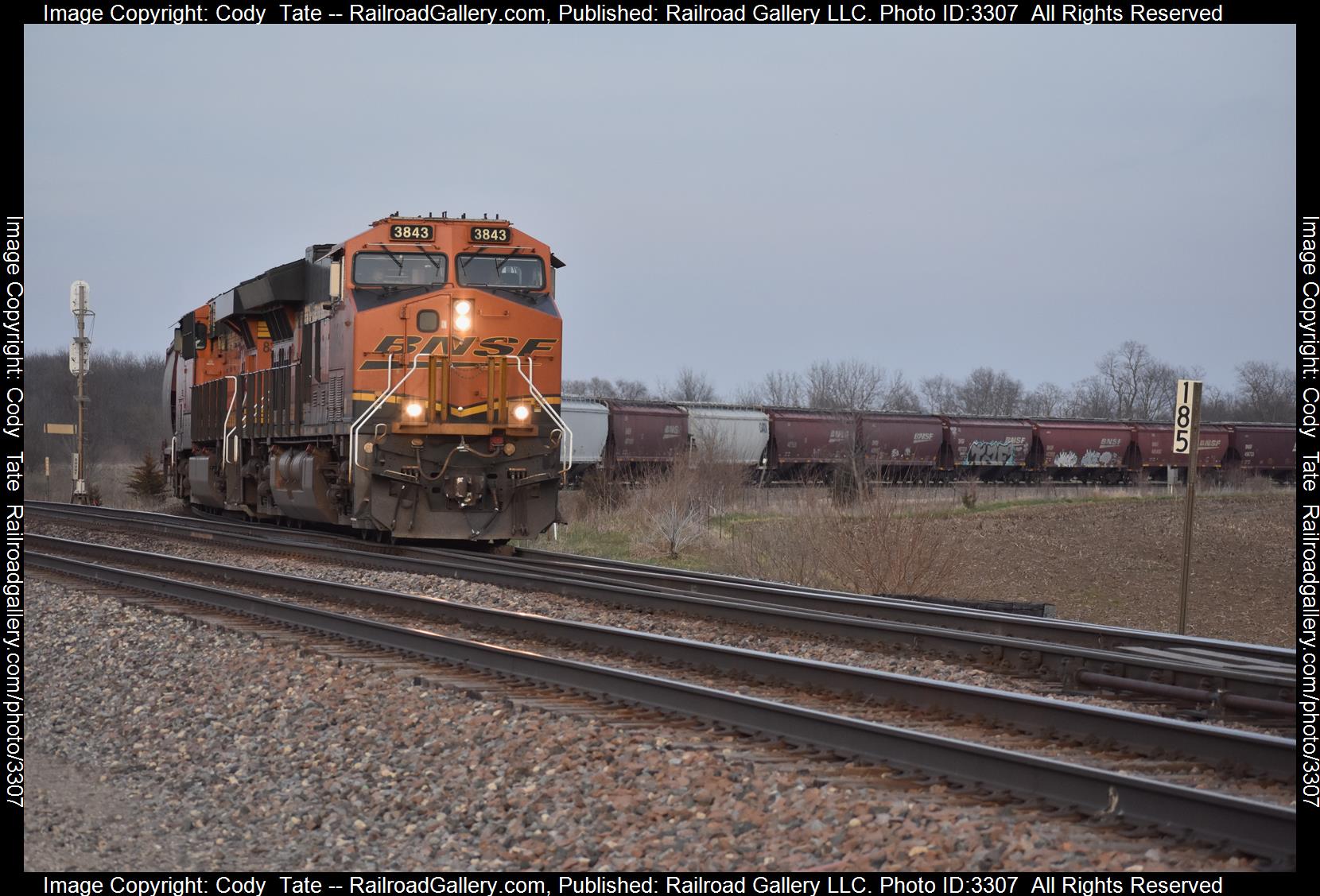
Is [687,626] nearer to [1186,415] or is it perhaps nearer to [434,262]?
[1186,415]

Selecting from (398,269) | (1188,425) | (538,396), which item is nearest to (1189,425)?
(1188,425)

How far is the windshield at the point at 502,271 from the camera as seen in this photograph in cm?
1295

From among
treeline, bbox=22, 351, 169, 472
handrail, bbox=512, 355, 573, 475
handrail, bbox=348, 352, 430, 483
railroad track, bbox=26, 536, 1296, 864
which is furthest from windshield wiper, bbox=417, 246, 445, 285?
treeline, bbox=22, 351, 169, 472

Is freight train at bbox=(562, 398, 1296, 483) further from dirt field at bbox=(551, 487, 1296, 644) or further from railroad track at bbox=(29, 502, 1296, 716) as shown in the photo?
railroad track at bbox=(29, 502, 1296, 716)

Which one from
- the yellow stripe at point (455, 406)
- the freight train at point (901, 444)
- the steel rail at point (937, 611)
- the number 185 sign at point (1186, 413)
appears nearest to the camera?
the steel rail at point (937, 611)

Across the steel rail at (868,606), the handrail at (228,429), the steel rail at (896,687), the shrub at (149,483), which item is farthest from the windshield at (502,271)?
the shrub at (149,483)

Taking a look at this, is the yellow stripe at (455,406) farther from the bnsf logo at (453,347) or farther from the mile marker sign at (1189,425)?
the mile marker sign at (1189,425)

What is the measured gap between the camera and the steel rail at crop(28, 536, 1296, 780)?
15.0ft

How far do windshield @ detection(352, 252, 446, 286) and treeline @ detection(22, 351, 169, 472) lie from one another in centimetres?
5783

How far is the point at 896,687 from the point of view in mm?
5816

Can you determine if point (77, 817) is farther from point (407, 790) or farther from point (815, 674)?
point (815, 674)

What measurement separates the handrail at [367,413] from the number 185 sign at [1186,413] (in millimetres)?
7283

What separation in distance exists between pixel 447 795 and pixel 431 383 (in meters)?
8.17

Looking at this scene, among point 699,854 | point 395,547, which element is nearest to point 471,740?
point 699,854
